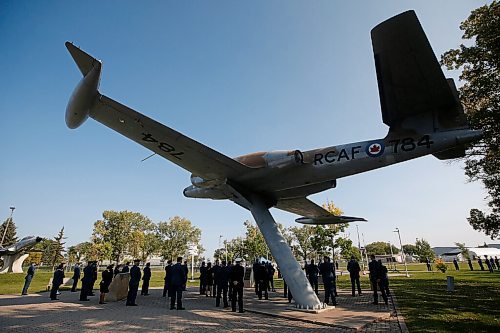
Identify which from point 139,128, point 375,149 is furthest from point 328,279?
point 139,128

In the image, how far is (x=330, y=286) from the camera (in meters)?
11.6

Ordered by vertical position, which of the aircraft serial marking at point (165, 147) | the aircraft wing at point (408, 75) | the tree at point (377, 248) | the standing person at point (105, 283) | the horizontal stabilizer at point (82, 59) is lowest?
the standing person at point (105, 283)

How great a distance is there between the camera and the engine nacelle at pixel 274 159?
10.9m

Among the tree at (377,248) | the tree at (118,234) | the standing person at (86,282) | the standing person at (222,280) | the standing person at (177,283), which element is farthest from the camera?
the tree at (377,248)

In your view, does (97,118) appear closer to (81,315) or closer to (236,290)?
(81,315)

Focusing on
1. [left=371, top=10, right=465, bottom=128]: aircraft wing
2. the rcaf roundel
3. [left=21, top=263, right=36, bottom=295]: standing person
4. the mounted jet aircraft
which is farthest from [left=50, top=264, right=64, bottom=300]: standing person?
[left=371, top=10, right=465, bottom=128]: aircraft wing

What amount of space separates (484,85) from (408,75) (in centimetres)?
1254

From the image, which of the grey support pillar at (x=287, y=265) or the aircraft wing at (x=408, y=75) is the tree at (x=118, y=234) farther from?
the aircraft wing at (x=408, y=75)

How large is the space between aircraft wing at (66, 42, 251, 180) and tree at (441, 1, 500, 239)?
42.8 ft

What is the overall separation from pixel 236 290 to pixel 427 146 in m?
8.37

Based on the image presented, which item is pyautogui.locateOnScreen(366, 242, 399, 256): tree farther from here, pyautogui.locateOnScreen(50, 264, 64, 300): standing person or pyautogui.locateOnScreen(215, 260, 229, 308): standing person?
pyautogui.locateOnScreen(50, 264, 64, 300): standing person

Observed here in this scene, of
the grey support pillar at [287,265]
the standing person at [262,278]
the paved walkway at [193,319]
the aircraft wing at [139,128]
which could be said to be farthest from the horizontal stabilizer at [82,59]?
the standing person at [262,278]

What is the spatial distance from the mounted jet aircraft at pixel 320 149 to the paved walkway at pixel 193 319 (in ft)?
4.80

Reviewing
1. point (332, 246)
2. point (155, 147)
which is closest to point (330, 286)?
point (155, 147)
